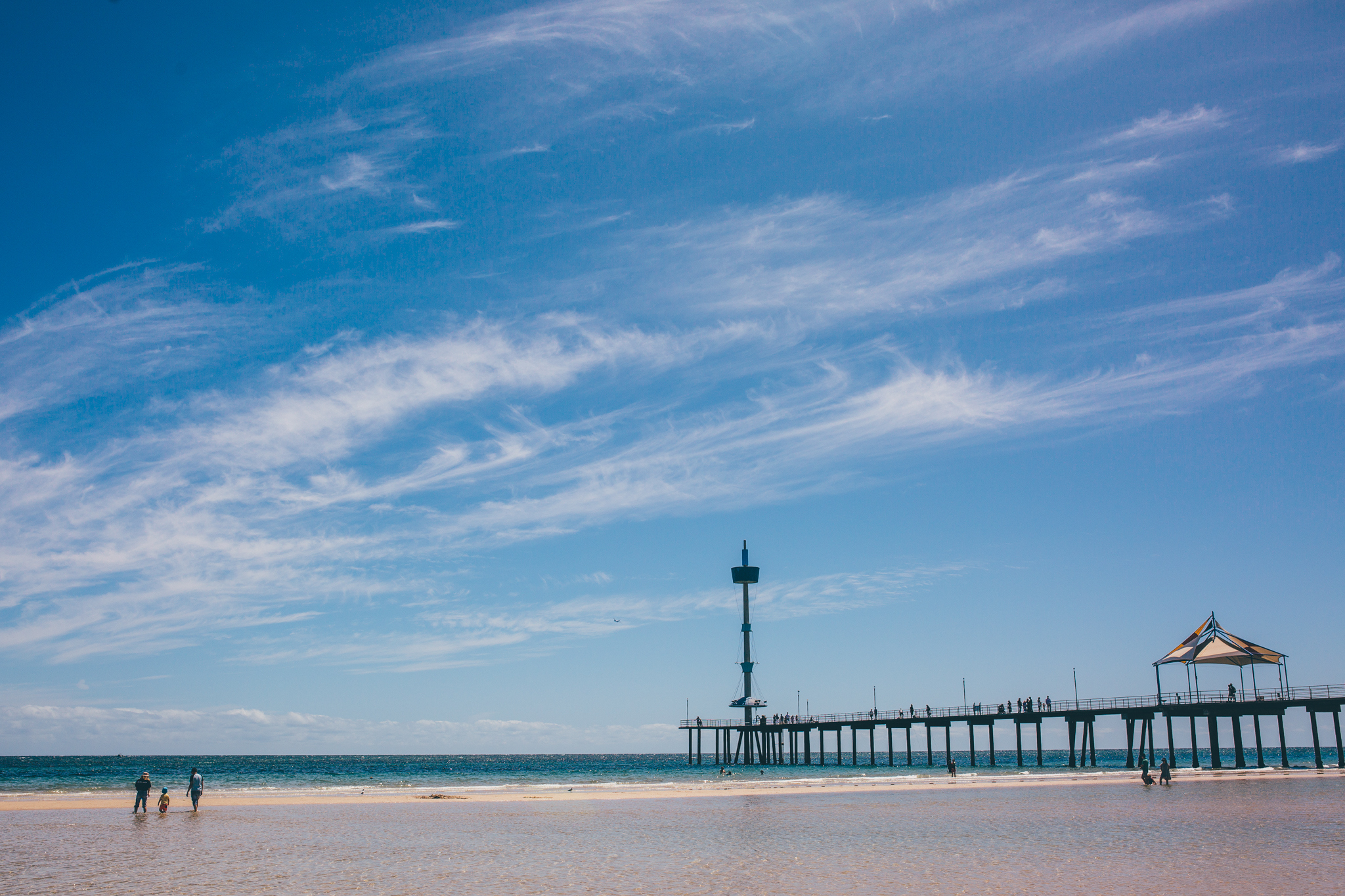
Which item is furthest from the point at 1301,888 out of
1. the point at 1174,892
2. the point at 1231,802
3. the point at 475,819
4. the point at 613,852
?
the point at 475,819

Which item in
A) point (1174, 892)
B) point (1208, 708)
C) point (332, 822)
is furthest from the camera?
point (1208, 708)

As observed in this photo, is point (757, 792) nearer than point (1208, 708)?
Yes

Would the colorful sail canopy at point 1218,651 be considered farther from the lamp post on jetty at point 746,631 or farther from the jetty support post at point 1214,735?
the lamp post on jetty at point 746,631

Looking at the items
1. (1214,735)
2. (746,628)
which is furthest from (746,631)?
(1214,735)

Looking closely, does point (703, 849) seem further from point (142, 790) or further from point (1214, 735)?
point (1214, 735)

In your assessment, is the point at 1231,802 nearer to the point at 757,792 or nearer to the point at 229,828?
the point at 757,792

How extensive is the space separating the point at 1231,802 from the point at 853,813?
12.1 metres

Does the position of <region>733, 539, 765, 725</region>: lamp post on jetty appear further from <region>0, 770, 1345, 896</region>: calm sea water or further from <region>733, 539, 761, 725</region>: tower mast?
<region>0, 770, 1345, 896</region>: calm sea water

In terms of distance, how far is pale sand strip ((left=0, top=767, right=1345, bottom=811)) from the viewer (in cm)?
3631

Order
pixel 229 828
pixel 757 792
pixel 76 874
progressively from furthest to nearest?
pixel 757 792 < pixel 229 828 < pixel 76 874

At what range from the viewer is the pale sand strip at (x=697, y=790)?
3631cm

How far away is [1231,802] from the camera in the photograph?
2986cm

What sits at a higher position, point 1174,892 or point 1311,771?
point 1174,892

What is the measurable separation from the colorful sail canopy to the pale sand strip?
5562 mm
